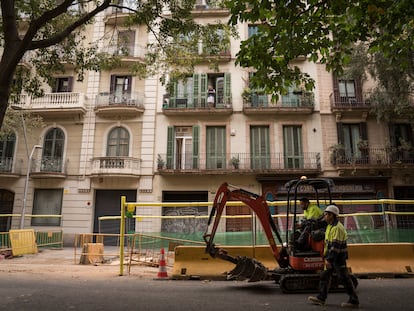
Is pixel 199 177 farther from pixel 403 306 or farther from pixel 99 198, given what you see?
pixel 403 306

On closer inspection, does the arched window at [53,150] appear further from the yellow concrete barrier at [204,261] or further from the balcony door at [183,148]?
the yellow concrete barrier at [204,261]

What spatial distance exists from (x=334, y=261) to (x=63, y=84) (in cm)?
2115

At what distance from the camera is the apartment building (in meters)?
19.5

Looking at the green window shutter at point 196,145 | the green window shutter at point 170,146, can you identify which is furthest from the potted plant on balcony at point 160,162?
the green window shutter at point 196,145

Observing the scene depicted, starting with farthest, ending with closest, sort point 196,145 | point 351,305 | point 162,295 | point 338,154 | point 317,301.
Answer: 1. point 196,145
2. point 338,154
3. point 162,295
4. point 317,301
5. point 351,305

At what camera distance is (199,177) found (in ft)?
65.6

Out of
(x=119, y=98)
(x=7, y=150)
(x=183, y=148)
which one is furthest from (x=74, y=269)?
(x=7, y=150)

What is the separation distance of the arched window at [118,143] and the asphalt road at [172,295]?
42.2 feet

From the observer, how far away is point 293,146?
800 inches

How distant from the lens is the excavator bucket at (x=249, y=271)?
7055mm

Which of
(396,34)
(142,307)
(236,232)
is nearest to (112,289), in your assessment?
(142,307)

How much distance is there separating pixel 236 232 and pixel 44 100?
54.4 ft

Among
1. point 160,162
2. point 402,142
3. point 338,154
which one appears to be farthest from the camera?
point 160,162

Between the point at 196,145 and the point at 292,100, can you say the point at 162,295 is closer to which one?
the point at 196,145
